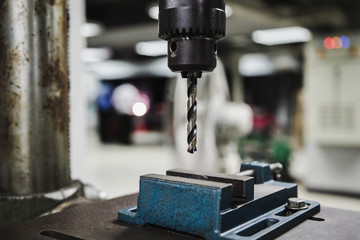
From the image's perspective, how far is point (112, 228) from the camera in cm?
57

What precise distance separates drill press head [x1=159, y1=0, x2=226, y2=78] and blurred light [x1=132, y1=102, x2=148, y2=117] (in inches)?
303

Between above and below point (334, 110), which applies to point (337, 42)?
above

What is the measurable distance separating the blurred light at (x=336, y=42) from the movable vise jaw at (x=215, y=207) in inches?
118

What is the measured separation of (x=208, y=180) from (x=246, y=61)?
→ 848 centimetres

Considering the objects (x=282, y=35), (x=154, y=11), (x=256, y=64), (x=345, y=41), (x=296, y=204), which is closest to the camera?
(x=296, y=204)

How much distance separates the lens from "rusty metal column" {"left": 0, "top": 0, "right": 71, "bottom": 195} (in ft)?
2.22

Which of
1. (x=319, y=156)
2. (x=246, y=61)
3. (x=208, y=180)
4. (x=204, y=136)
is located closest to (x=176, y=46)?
(x=208, y=180)

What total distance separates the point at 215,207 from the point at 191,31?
0.78 ft

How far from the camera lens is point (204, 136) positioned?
9.45 ft

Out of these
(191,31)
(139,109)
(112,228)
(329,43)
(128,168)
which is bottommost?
(128,168)

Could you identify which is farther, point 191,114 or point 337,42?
point 337,42

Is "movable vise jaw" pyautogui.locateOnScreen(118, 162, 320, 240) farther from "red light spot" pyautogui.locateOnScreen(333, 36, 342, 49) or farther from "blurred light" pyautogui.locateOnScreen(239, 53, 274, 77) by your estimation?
"blurred light" pyautogui.locateOnScreen(239, 53, 274, 77)

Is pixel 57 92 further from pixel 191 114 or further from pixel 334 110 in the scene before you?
pixel 334 110

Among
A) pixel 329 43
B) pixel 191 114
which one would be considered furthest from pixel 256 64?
pixel 191 114
